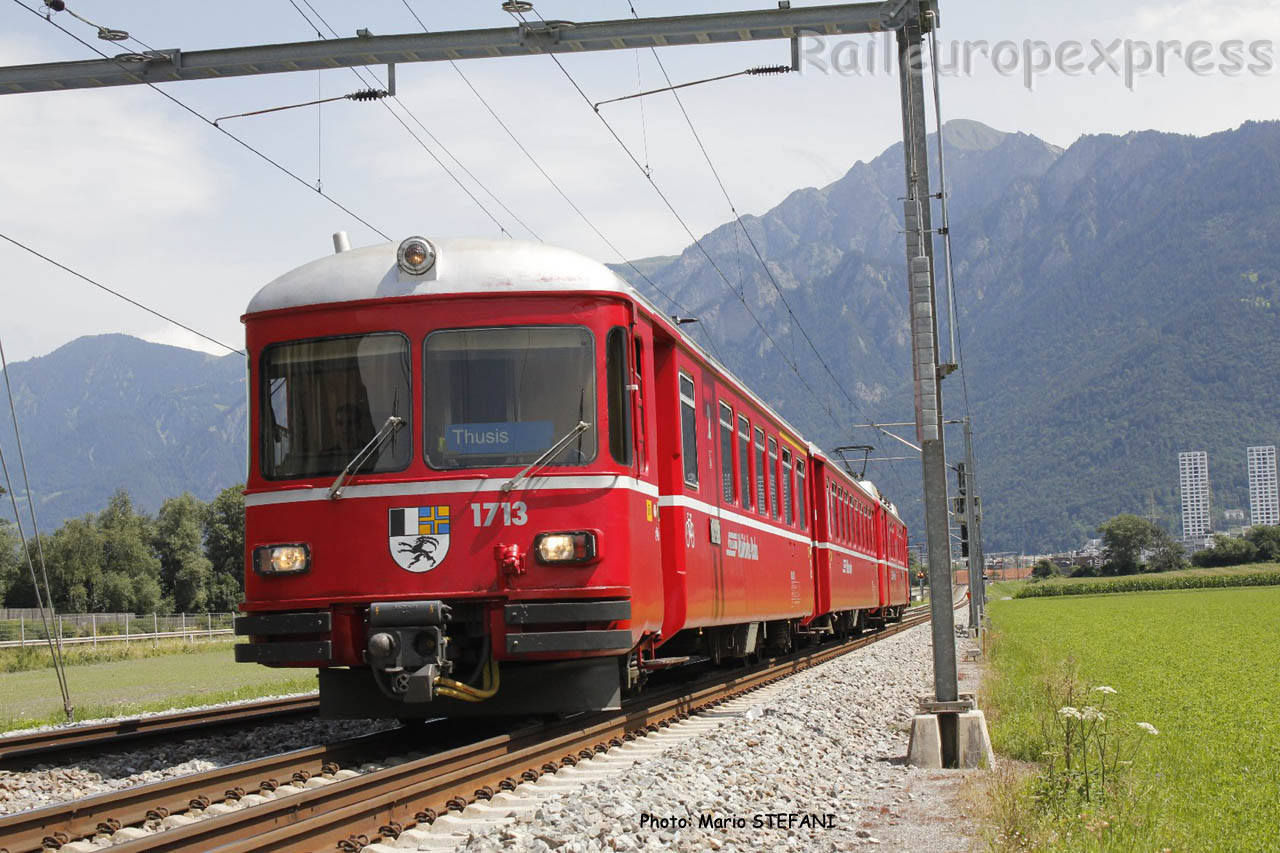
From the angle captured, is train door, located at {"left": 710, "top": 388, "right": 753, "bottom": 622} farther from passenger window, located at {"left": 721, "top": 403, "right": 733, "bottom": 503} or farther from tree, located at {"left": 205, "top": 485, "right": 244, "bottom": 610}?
tree, located at {"left": 205, "top": 485, "right": 244, "bottom": 610}

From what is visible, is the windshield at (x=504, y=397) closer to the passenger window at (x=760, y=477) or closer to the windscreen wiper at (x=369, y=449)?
the windscreen wiper at (x=369, y=449)

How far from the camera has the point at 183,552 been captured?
89312 mm

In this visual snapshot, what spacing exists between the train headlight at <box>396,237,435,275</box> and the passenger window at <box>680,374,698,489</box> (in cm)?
276

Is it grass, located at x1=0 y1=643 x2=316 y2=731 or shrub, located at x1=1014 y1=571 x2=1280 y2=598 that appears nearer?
grass, located at x1=0 y1=643 x2=316 y2=731

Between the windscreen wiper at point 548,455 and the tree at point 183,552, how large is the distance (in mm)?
76990

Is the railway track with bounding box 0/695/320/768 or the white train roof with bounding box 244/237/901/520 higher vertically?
the white train roof with bounding box 244/237/901/520

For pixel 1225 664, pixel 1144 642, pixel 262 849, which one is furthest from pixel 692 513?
pixel 1144 642

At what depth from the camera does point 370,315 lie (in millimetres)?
9312

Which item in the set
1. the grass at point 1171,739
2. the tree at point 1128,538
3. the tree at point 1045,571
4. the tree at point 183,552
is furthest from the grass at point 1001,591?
the grass at point 1171,739

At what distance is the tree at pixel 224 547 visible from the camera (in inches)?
3239

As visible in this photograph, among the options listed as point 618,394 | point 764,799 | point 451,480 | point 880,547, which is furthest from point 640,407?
point 880,547

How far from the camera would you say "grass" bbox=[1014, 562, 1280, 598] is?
92438mm

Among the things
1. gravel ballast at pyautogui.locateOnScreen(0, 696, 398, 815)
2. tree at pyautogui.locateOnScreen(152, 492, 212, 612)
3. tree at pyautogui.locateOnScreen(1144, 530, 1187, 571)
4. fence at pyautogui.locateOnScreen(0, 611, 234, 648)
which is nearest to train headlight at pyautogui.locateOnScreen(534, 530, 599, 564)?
gravel ballast at pyautogui.locateOnScreen(0, 696, 398, 815)

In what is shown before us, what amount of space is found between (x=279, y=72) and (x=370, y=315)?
3.96 m
